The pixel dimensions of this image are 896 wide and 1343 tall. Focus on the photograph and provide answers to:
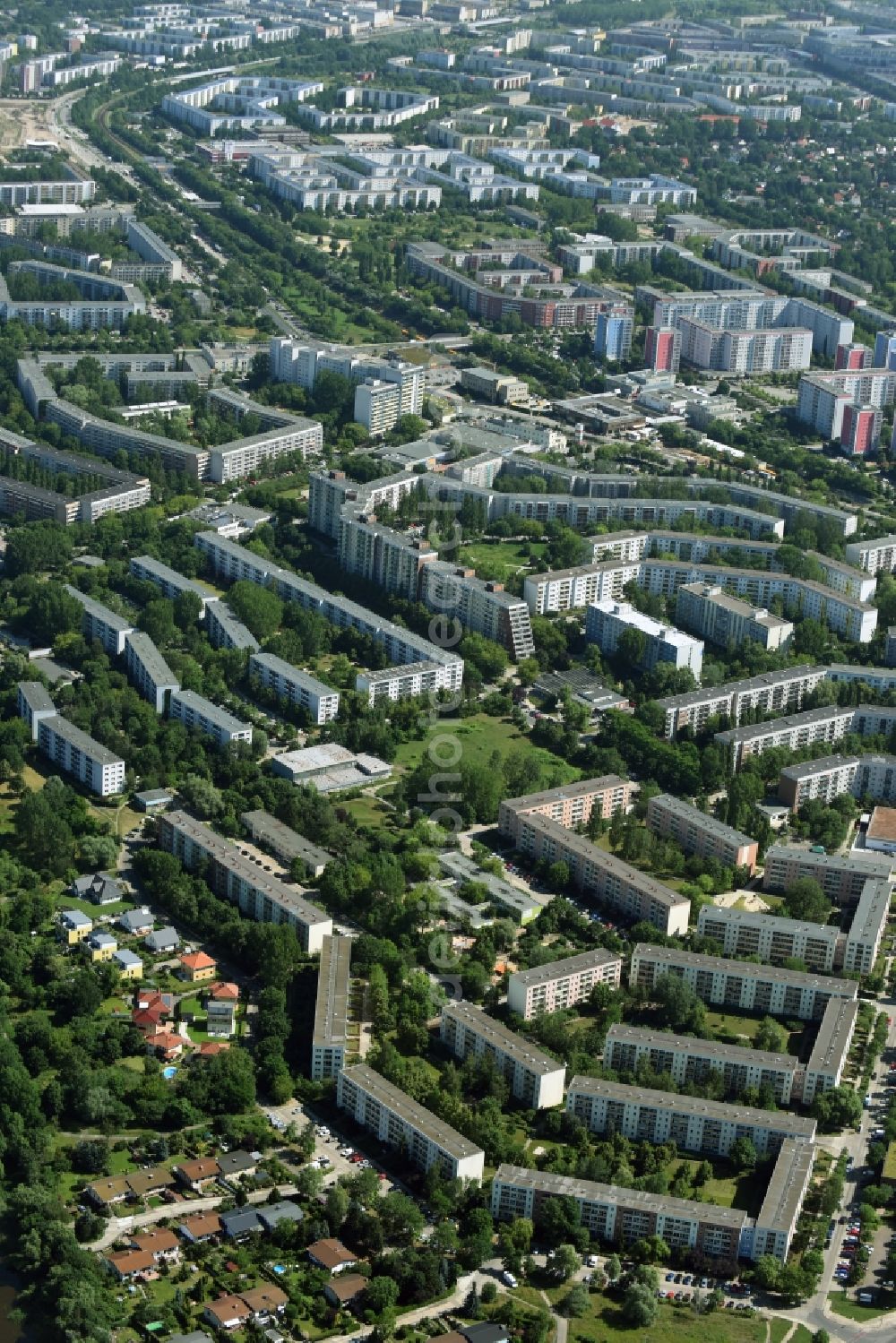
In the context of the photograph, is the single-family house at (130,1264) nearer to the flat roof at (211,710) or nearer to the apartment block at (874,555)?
the flat roof at (211,710)

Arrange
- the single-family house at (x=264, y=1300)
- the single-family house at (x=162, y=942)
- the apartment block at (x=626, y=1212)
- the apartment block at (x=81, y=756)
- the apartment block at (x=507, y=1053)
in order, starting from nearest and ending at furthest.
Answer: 1. the single-family house at (x=264, y=1300)
2. the apartment block at (x=626, y=1212)
3. the apartment block at (x=507, y=1053)
4. the single-family house at (x=162, y=942)
5. the apartment block at (x=81, y=756)

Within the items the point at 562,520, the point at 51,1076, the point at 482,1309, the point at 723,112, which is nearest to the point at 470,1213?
the point at 482,1309

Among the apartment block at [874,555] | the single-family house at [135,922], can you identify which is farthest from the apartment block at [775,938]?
the apartment block at [874,555]

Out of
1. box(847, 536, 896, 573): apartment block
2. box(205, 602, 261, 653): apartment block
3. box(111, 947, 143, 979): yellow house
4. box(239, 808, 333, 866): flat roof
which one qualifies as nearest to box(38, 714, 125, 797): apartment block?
box(239, 808, 333, 866): flat roof

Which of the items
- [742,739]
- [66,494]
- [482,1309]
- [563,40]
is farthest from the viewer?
[563,40]

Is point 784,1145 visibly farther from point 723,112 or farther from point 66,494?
point 723,112

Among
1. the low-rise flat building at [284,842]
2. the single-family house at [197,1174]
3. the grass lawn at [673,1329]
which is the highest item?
the low-rise flat building at [284,842]

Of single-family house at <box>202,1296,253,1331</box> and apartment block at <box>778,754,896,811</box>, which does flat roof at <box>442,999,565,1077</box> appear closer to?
single-family house at <box>202,1296,253,1331</box>
